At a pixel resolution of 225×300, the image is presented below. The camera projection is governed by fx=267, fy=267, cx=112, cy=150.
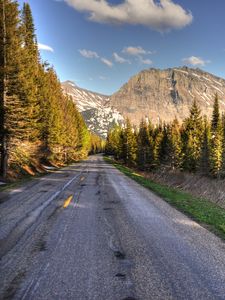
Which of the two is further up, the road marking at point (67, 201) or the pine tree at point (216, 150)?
the pine tree at point (216, 150)

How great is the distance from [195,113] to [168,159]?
379 inches

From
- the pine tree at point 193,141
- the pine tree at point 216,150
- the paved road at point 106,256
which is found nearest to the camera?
the paved road at point 106,256

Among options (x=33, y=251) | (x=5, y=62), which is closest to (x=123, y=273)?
(x=33, y=251)

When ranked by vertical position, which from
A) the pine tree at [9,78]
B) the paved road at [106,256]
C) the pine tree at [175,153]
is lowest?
the paved road at [106,256]

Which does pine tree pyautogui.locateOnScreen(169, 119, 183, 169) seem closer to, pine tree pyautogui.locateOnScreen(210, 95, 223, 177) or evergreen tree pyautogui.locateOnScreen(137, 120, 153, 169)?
pine tree pyautogui.locateOnScreen(210, 95, 223, 177)

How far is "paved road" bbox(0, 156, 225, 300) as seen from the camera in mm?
3615

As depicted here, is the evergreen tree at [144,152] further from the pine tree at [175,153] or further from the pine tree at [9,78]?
the pine tree at [9,78]

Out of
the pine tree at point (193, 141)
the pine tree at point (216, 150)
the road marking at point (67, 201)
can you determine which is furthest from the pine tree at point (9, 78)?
the pine tree at point (216, 150)

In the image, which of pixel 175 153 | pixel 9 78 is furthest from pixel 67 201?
pixel 175 153

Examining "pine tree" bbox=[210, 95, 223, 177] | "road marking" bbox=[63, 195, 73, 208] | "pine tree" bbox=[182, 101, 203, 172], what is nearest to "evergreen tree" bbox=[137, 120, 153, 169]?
"pine tree" bbox=[182, 101, 203, 172]

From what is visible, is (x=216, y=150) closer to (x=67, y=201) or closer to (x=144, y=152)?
(x=144, y=152)

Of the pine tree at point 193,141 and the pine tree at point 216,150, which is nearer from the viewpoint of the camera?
the pine tree at point 216,150

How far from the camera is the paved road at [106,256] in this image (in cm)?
362

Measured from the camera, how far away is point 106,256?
483 centimetres
